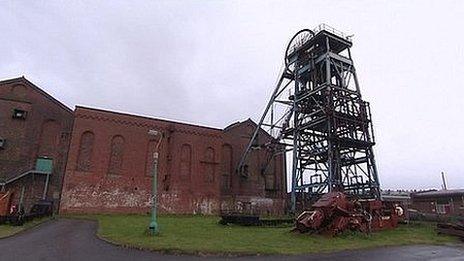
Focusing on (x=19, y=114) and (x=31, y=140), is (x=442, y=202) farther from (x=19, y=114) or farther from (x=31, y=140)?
(x=19, y=114)

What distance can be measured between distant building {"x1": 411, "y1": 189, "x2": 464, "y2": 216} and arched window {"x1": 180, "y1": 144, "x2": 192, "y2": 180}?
2738cm

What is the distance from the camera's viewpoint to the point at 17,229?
53.7 ft

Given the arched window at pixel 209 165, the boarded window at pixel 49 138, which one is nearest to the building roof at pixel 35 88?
the boarded window at pixel 49 138

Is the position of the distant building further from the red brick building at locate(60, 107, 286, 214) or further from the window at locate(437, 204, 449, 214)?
the red brick building at locate(60, 107, 286, 214)

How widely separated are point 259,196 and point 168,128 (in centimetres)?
1321

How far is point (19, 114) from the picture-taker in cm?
3092

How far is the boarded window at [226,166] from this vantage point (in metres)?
38.1

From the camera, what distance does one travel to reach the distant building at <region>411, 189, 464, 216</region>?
3706 cm

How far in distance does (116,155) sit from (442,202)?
37.2 metres

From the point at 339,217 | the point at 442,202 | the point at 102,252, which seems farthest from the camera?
the point at 442,202

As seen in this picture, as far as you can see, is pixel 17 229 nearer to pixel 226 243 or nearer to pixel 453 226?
pixel 226 243

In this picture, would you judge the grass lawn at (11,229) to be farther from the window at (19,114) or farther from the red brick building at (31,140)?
the window at (19,114)

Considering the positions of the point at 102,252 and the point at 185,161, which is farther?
the point at 185,161

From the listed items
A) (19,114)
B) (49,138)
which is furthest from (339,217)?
(19,114)
